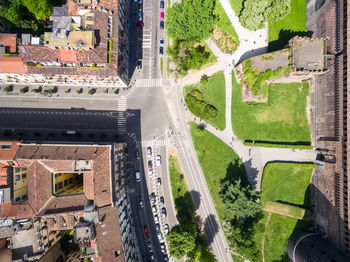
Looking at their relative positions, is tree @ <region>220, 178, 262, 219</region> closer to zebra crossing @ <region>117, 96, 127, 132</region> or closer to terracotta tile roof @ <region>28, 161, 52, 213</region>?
zebra crossing @ <region>117, 96, 127, 132</region>

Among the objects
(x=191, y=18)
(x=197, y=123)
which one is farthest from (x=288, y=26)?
(x=197, y=123)

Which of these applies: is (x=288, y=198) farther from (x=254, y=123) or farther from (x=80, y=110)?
(x=80, y=110)

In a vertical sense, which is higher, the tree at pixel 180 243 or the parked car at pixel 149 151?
the parked car at pixel 149 151

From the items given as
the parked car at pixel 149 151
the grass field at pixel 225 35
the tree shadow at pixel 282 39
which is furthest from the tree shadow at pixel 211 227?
the tree shadow at pixel 282 39

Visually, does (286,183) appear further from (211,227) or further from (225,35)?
(225,35)

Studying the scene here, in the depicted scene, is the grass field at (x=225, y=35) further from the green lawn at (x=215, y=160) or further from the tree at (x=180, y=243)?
the tree at (x=180, y=243)

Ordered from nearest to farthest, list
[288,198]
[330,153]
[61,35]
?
1. [61,35]
2. [330,153]
3. [288,198]

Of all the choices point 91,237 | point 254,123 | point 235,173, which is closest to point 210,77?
point 254,123
